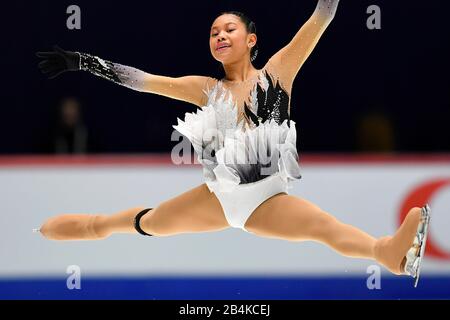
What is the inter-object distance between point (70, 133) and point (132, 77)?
1.62 m

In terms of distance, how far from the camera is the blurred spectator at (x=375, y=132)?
6531 mm

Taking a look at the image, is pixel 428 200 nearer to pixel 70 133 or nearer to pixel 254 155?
pixel 254 155

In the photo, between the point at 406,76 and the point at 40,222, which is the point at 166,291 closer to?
the point at 40,222

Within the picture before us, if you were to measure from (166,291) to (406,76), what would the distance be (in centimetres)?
251

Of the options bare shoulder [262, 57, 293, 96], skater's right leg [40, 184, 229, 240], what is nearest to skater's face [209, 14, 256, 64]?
bare shoulder [262, 57, 293, 96]

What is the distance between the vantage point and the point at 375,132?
6559 mm

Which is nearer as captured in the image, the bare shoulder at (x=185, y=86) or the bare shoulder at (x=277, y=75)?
the bare shoulder at (x=277, y=75)

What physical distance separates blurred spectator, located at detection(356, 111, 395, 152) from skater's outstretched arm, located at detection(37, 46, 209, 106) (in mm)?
2088

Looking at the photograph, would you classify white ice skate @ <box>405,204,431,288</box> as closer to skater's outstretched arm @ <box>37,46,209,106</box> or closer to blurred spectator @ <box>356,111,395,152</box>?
skater's outstretched arm @ <box>37,46,209,106</box>

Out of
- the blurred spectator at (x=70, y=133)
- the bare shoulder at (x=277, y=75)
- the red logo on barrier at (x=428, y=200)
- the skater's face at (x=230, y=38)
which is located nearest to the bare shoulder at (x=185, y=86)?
the skater's face at (x=230, y=38)

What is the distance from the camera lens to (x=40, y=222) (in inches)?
237

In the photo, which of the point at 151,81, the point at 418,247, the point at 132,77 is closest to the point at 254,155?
the point at 151,81

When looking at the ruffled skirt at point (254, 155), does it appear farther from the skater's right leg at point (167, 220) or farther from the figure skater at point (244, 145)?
the skater's right leg at point (167, 220)
